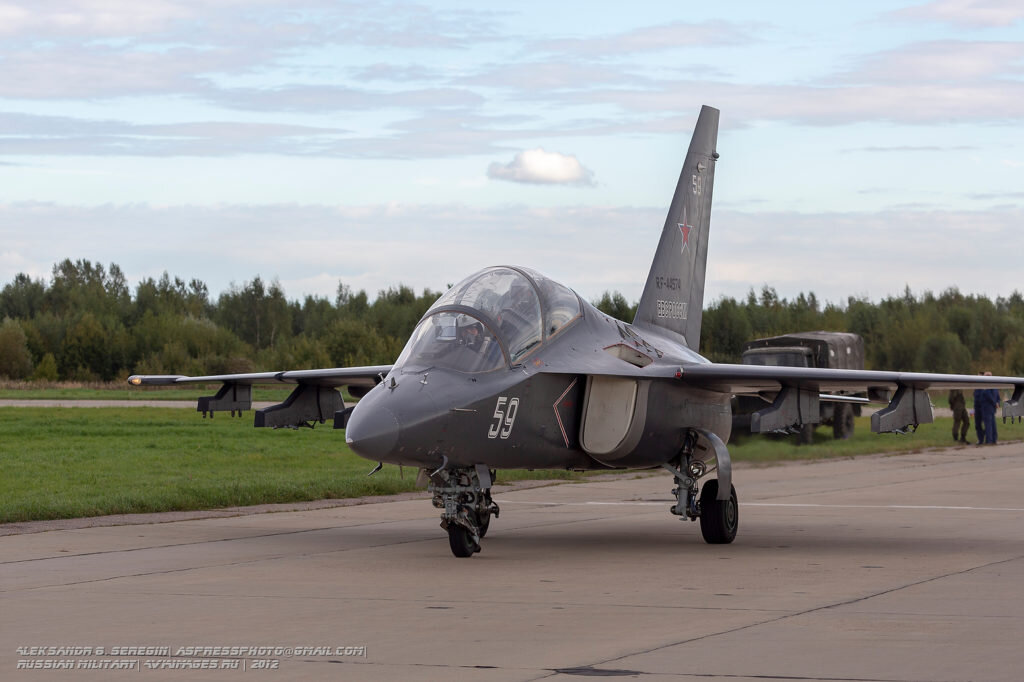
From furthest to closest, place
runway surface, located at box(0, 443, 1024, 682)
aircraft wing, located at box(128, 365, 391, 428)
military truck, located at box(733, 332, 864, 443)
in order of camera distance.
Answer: military truck, located at box(733, 332, 864, 443) → aircraft wing, located at box(128, 365, 391, 428) → runway surface, located at box(0, 443, 1024, 682)

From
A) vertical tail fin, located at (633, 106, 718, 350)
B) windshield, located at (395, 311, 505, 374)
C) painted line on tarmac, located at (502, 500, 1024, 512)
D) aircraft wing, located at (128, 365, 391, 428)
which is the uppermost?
vertical tail fin, located at (633, 106, 718, 350)

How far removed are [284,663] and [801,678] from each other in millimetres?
2809

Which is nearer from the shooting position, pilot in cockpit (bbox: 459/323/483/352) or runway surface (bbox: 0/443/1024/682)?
runway surface (bbox: 0/443/1024/682)

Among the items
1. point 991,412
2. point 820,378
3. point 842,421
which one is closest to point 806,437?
point 842,421

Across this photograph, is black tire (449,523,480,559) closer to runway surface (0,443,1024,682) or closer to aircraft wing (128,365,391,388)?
runway surface (0,443,1024,682)

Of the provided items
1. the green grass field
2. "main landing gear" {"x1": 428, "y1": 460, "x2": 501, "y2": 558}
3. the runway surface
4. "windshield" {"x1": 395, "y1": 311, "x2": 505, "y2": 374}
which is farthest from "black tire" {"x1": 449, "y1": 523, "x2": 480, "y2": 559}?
the green grass field

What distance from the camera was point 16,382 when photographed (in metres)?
73.9

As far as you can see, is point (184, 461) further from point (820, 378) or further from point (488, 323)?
point (820, 378)

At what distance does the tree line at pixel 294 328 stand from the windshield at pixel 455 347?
1326 inches

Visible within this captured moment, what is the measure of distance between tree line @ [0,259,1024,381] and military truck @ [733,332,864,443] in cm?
854

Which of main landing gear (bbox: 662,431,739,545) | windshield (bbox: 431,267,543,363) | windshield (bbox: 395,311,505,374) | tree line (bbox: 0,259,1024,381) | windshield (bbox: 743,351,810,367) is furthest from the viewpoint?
tree line (bbox: 0,259,1024,381)

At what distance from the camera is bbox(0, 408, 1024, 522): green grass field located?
17.8 meters

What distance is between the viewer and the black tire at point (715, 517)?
13891mm

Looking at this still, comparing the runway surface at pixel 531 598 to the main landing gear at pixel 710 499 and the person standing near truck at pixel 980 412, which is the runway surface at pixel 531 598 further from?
the person standing near truck at pixel 980 412
